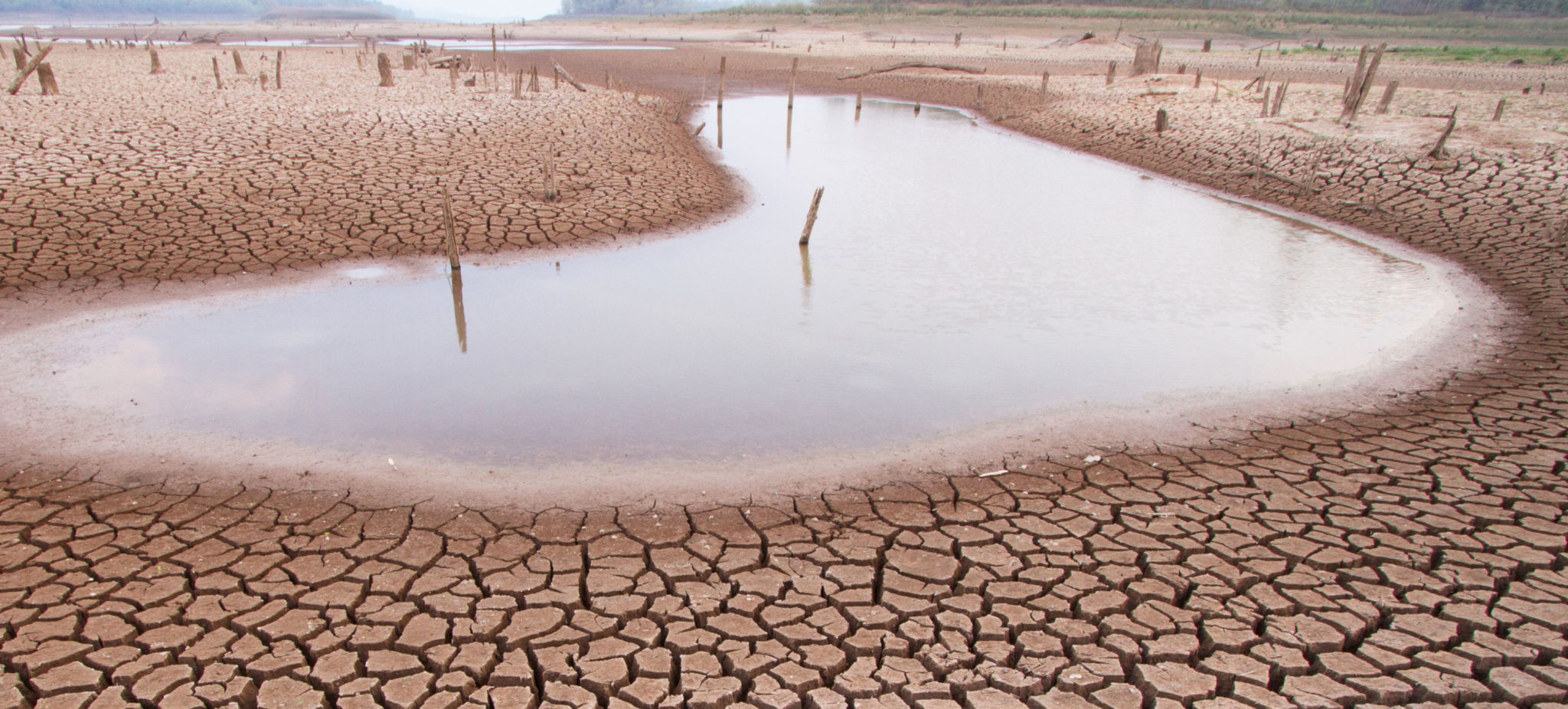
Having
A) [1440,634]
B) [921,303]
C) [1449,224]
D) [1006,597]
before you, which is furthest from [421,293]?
[1449,224]

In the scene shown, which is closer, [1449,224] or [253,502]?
[253,502]

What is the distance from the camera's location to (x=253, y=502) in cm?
432

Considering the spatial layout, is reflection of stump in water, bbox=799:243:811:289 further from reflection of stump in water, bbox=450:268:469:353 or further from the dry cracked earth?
the dry cracked earth

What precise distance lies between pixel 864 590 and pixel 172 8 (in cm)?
12752

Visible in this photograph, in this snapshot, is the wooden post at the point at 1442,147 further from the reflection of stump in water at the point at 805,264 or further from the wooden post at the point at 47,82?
the wooden post at the point at 47,82

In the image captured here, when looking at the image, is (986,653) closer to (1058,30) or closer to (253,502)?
(253,502)

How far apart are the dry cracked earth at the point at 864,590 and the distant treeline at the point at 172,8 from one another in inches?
3619

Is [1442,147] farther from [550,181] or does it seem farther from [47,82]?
[47,82]

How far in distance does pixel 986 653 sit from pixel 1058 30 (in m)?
44.5

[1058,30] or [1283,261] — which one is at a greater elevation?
[1058,30]

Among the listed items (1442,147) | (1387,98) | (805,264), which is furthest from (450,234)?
(1387,98)

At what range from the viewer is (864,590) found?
3.71 metres

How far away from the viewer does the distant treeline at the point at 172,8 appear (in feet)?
277

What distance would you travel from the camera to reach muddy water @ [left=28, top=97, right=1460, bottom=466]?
5.47 meters
